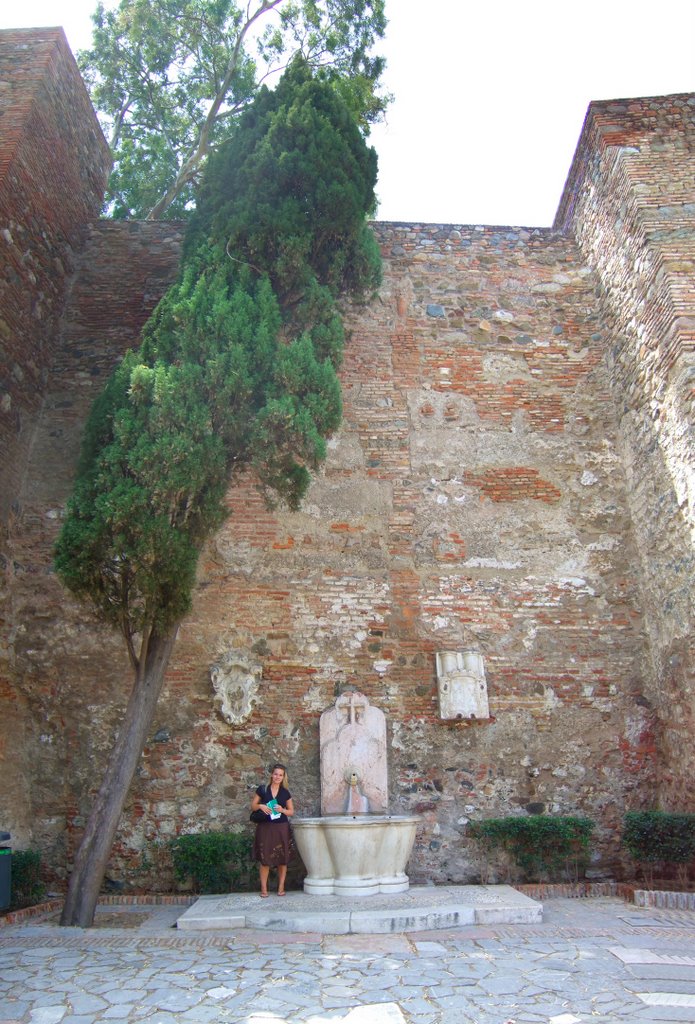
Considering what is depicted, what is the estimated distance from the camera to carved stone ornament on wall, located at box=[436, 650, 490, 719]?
6730 mm

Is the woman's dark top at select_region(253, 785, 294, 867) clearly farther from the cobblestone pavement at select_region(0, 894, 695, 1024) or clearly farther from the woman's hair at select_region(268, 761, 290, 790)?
the cobblestone pavement at select_region(0, 894, 695, 1024)

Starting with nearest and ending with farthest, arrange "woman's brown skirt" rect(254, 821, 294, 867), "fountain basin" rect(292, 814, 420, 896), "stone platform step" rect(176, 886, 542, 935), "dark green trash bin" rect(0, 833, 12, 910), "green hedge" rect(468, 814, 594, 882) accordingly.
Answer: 1. "dark green trash bin" rect(0, 833, 12, 910)
2. "stone platform step" rect(176, 886, 542, 935)
3. "fountain basin" rect(292, 814, 420, 896)
4. "woman's brown skirt" rect(254, 821, 294, 867)
5. "green hedge" rect(468, 814, 594, 882)

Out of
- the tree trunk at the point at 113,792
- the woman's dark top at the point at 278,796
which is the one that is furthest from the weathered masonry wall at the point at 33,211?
the woman's dark top at the point at 278,796

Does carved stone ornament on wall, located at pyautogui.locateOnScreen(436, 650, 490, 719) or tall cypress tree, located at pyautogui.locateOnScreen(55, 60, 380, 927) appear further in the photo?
carved stone ornament on wall, located at pyautogui.locateOnScreen(436, 650, 490, 719)

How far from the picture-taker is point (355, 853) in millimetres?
5566

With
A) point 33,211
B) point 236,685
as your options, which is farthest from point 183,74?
point 236,685

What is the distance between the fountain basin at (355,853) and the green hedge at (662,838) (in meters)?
1.72

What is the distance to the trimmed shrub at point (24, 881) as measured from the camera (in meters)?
5.77

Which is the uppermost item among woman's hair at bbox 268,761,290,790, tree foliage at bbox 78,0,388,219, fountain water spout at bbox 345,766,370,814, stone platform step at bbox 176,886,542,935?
tree foliage at bbox 78,0,388,219

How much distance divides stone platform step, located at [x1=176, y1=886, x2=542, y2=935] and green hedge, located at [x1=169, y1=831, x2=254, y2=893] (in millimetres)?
493

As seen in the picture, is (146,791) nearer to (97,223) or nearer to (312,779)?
(312,779)

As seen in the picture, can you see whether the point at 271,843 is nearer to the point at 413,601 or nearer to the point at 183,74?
the point at 413,601

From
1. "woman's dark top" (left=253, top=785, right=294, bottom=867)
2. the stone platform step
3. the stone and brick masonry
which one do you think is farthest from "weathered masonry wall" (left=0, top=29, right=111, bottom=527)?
the stone platform step

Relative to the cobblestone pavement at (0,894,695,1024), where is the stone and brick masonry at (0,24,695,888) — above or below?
above
